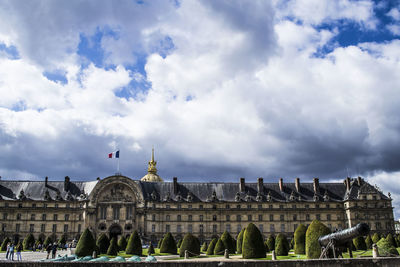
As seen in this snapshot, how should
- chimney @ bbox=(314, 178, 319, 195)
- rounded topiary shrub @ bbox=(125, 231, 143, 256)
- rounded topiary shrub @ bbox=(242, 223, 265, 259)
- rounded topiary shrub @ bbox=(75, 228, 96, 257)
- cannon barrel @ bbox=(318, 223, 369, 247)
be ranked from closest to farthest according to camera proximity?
1. cannon barrel @ bbox=(318, 223, 369, 247)
2. rounded topiary shrub @ bbox=(242, 223, 265, 259)
3. rounded topiary shrub @ bbox=(75, 228, 96, 257)
4. rounded topiary shrub @ bbox=(125, 231, 143, 256)
5. chimney @ bbox=(314, 178, 319, 195)

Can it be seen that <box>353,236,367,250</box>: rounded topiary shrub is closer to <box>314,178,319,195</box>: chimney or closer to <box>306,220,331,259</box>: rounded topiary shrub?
<box>306,220,331,259</box>: rounded topiary shrub

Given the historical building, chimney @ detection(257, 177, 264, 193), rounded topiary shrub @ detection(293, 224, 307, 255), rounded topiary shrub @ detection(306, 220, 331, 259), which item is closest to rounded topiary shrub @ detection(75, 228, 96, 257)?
rounded topiary shrub @ detection(293, 224, 307, 255)

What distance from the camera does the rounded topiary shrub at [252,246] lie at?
32.3 meters

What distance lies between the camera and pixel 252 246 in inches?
1280

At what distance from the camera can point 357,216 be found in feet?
221

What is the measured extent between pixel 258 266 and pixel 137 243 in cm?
2351

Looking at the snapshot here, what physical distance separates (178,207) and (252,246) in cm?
3661

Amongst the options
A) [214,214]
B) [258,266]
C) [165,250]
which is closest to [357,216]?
[214,214]

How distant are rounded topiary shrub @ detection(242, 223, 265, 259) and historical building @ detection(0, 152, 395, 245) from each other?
3482cm

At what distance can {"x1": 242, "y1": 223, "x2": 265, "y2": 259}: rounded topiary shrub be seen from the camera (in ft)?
106

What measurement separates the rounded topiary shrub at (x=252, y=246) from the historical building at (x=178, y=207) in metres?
34.8

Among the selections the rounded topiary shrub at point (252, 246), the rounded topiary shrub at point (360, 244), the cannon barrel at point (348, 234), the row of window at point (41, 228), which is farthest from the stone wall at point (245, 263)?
the row of window at point (41, 228)

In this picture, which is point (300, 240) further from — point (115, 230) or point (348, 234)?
point (115, 230)

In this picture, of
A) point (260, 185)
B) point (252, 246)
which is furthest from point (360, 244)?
point (260, 185)
